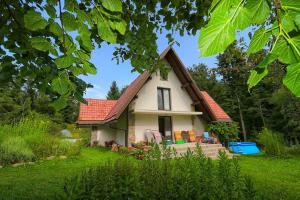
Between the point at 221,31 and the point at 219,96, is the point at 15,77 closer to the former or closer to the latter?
the point at 221,31

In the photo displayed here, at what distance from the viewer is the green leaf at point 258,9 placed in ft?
2.24

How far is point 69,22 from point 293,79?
1.25m

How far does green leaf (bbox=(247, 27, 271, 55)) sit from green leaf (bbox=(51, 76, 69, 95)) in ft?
3.67

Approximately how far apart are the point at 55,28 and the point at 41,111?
47.3 m

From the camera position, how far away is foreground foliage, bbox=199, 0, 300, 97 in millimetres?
622

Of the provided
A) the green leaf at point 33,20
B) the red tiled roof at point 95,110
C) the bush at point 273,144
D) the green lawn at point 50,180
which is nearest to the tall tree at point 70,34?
the green leaf at point 33,20

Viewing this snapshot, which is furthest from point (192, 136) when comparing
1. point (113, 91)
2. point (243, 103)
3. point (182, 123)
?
point (113, 91)

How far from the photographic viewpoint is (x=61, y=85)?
146cm

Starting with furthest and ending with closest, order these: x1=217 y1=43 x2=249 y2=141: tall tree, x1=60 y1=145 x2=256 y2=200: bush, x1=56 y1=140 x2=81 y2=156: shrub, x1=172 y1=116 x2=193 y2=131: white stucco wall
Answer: x1=217 y1=43 x2=249 y2=141: tall tree, x1=172 y1=116 x2=193 y2=131: white stucco wall, x1=56 y1=140 x2=81 y2=156: shrub, x1=60 y1=145 x2=256 y2=200: bush

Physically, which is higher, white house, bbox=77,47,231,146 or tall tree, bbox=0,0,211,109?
white house, bbox=77,47,231,146

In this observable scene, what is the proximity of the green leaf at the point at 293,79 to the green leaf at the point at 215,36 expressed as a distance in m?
0.18

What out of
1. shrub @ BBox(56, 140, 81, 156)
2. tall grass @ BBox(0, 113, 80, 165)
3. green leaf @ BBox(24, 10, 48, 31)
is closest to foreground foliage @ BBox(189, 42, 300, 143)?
shrub @ BBox(56, 140, 81, 156)

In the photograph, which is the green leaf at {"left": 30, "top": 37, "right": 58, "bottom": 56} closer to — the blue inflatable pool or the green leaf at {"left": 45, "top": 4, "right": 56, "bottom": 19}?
the green leaf at {"left": 45, "top": 4, "right": 56, "bottom": 19}

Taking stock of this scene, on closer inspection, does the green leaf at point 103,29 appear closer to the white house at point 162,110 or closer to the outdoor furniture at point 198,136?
the white house at point 162,110
